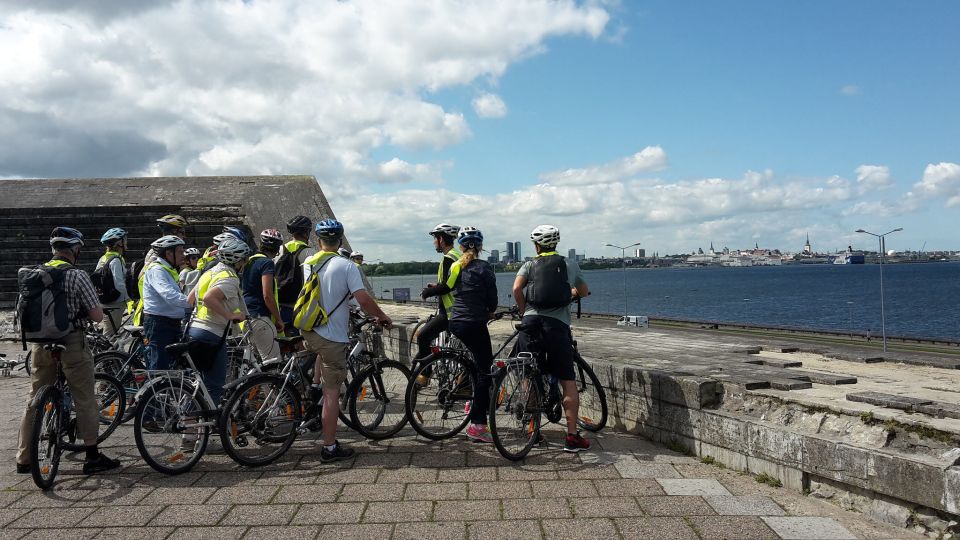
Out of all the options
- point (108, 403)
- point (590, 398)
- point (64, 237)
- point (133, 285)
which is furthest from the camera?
point (133, 285)

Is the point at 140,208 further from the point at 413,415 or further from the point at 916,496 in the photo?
the point at 916,496

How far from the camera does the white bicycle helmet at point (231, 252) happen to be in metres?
5.90

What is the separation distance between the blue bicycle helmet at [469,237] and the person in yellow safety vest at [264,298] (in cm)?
205

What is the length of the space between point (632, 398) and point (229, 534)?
3833 millimetres

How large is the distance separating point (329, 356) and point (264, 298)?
1666 millimetres

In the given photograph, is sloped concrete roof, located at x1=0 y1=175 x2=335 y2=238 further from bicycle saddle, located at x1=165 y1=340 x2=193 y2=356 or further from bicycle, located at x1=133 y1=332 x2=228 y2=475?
bicycle, located at x1=133 y1=332 x2=228 y2=475

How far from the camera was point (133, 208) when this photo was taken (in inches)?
631

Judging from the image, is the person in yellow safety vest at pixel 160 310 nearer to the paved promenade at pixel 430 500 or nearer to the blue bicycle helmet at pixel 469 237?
the paved promenade at pixel 430 500

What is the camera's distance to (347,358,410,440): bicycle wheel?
20.3 ft

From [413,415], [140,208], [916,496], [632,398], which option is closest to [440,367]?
[413,415]

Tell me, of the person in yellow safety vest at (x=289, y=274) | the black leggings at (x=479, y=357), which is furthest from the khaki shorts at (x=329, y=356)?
the person in yellow safety vest at (x=289, y=274)

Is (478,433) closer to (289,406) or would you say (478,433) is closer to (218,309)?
(289,406)

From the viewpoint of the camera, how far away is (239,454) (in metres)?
5.38

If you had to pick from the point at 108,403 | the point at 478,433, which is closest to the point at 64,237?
the point at 108,403
